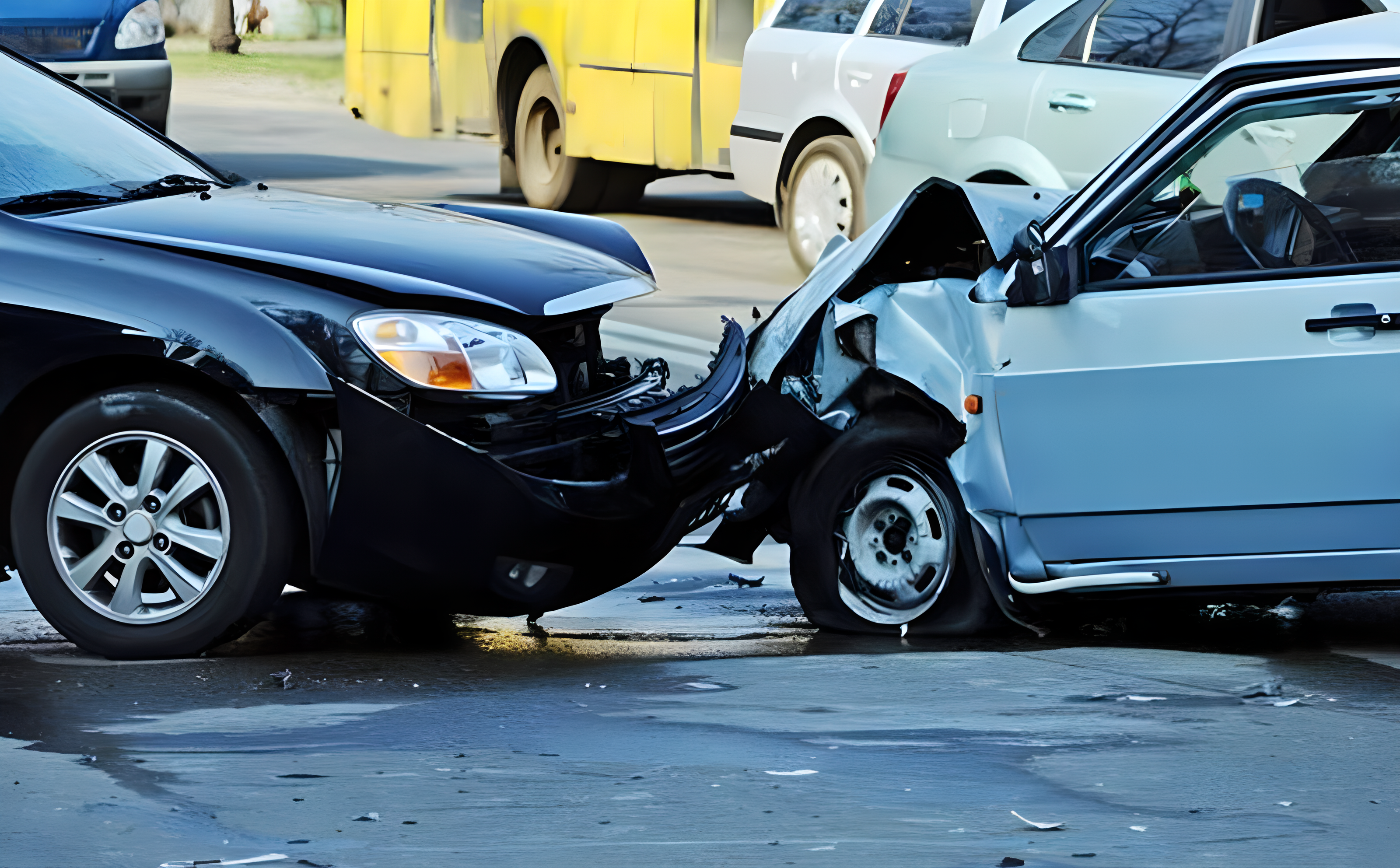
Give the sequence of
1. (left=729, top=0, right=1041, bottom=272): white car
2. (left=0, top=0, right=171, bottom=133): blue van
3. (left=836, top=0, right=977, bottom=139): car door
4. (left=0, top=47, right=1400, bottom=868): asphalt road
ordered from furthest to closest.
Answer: (left=0, top=0, right=171, bottom=133): blue van, (left=729, top=0, right=1041, bottom=272): white car, (left=836, top=0, right=977, bottom=139): car door, (left=0, top=47, right=1400, bottom=868): asphalt road

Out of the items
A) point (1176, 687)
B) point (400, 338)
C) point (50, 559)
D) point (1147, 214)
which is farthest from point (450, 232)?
point (1176, 687)

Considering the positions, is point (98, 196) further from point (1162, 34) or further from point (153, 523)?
point (1162, 34)

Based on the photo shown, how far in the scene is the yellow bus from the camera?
14.5m

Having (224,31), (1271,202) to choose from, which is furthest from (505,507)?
(224,31)

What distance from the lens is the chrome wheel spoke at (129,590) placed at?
522 cm

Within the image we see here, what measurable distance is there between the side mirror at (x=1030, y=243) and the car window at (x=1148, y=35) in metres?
3.99

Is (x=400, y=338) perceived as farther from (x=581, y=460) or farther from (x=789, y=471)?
(x=789, y=471)

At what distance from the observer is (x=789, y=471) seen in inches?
223

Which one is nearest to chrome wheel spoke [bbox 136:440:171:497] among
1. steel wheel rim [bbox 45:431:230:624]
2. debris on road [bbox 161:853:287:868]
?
steel wheel rim [bbox 45:431:230:624]

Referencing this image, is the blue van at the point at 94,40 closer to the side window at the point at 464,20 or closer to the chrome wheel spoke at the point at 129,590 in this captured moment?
the side window at the point at 464,20

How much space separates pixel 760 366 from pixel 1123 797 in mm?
1938

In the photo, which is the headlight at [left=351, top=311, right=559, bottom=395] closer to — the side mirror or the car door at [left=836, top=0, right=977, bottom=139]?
the side mirror

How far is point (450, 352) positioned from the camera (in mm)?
5082

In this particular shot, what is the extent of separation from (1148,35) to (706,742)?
18.4ft
